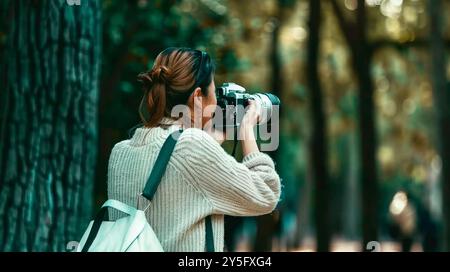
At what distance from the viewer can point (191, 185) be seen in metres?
3.38

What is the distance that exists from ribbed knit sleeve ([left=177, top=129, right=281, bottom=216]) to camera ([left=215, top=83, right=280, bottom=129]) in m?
0.21

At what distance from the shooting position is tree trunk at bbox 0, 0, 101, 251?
5.80 metres

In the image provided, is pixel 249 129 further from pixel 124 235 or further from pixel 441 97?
pixel 441 97

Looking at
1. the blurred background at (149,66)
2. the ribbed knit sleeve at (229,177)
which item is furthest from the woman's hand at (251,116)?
the blurred background at (149,66)

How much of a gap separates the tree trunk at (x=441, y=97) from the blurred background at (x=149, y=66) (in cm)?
2

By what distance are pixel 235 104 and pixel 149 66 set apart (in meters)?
6.08

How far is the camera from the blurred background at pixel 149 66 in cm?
584

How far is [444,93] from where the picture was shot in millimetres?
12266

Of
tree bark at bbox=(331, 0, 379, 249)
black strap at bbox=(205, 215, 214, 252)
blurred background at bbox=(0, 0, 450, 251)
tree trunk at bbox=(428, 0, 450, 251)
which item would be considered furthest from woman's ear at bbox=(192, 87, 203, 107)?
tree bark at bbox=(331, 0, 379, 249)

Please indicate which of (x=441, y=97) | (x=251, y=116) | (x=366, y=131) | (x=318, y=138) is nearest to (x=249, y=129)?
(x=251, y=116)

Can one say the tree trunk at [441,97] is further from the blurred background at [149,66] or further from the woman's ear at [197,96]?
the woman's ear at [197,96]

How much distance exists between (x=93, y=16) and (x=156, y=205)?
285 cm
